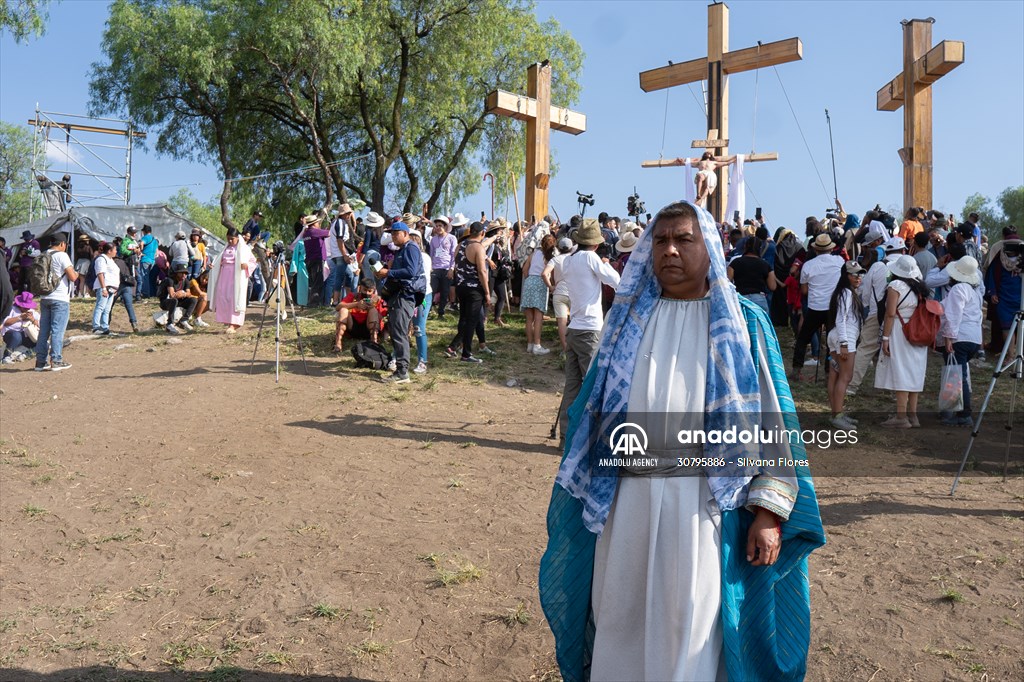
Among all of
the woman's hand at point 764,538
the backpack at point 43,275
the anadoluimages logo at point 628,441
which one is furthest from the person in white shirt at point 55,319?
the woman's hand at point 764,538

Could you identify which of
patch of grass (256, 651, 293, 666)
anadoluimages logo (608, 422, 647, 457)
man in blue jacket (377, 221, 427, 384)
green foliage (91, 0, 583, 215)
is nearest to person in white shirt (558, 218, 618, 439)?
man in blue jacket (377, 221, 427, 384)

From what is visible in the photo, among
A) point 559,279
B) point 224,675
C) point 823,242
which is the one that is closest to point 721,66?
point 823,242

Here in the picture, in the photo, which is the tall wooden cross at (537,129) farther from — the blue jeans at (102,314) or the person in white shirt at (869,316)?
the blue jeans at (102,314)

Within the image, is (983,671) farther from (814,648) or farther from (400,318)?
(400,318)

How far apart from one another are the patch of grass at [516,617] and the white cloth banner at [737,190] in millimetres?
11906

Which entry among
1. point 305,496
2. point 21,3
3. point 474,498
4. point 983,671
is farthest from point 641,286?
point 21,3

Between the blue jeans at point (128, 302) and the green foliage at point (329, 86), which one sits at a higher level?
the green foliage at point (329, 86)

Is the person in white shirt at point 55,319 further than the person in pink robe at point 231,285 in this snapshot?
No

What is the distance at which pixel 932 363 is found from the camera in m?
12.4

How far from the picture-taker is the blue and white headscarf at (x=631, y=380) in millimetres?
2746

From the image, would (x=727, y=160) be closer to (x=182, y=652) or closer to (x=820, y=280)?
(x=820, y=280)

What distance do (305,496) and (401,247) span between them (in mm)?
4582

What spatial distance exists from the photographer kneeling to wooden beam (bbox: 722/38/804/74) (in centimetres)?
798

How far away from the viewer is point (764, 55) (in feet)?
48.8
